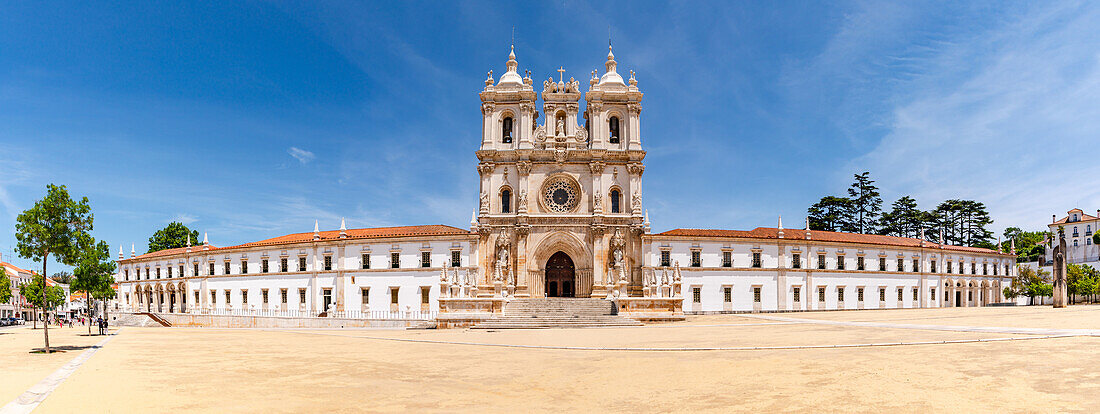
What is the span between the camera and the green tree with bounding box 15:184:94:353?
75.4 ft

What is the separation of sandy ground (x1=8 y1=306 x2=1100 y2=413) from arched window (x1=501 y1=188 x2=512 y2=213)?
28.2 metres

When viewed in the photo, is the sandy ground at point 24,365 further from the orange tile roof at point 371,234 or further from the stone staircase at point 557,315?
the orange tile roof at point 371,234

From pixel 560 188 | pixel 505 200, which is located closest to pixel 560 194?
pixel 560 188

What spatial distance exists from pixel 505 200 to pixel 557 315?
13.4 metres

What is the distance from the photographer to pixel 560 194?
155 ft

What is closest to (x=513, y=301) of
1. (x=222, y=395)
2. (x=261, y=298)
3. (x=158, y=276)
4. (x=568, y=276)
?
(x=568, y=276)

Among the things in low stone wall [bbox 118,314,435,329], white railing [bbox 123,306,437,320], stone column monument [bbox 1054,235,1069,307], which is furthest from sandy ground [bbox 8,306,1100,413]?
stone column monument [bbox 1054,235,1069,307]

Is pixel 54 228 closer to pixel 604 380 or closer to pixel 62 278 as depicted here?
pixel 604 380

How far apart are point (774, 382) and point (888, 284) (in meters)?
48.6

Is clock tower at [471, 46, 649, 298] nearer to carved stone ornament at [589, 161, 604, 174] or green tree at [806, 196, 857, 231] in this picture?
carved stone ornament at [589, 161, 604, 174]

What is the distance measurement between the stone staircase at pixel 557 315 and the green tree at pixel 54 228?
18.5 meters

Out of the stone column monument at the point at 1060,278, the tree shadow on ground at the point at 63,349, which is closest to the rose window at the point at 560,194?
the tree shadow on ground at the point at 63,349

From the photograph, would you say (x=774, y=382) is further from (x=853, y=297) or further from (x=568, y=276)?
(x=853, y=297)

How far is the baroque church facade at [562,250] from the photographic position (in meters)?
45.6
